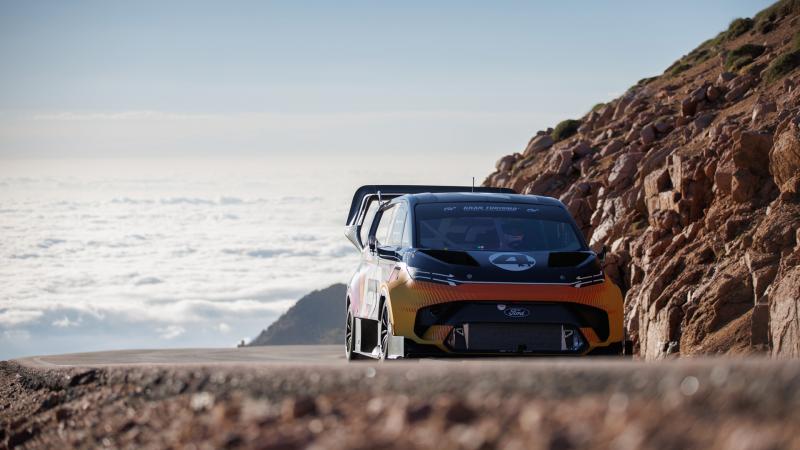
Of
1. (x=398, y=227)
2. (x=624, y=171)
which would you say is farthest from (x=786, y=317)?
(x=624, y=171)

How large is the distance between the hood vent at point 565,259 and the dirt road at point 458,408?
5.70 meters

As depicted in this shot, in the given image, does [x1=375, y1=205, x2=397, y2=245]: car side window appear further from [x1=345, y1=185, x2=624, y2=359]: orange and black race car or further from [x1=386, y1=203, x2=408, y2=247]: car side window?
[x1=345, y1=185, x2=624, y2=359]: orange and black race car

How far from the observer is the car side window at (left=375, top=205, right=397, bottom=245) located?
1354 cm

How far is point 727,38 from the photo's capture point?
51844 millimetres

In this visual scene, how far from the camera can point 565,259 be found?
11555mm

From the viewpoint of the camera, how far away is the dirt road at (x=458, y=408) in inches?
136

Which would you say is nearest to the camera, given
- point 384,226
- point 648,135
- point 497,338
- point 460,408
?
point 460,408

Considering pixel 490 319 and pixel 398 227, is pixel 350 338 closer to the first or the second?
pixel 398 227

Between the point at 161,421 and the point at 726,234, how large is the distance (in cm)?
2186

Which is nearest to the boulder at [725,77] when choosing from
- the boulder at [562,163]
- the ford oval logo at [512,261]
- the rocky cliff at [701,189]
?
A: the rocky cliff at [701,189]

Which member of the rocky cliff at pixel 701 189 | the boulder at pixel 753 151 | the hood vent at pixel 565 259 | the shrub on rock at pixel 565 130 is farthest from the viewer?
the shrub on rock at pixel 565 130

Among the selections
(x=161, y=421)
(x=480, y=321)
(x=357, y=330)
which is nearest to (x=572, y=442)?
(x=161, y=421)

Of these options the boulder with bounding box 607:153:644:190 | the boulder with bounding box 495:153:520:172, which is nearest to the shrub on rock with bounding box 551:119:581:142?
the boulder with bounding box 495:153:520:172

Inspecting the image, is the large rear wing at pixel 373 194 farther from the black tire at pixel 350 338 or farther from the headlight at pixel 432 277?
the headlight at pixel 432 277
